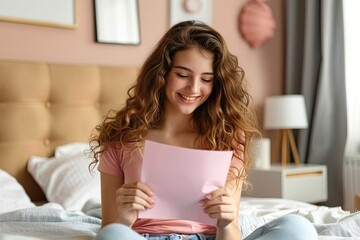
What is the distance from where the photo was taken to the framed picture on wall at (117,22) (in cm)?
326

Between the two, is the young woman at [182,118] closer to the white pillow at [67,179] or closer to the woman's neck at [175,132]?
the woman's neck at [175,132]

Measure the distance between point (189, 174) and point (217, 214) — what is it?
12 centimetres

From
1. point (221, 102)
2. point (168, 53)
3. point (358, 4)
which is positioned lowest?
point (221, 102)

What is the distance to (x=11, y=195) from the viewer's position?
8.32ft

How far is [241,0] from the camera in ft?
13.0

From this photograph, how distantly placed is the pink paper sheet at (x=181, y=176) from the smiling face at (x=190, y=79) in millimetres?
220

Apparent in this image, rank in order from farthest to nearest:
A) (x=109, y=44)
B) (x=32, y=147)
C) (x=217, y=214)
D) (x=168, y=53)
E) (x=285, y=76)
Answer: (x=285, y=76) → (x=109, y=44) → (x=32, y=147) → (x=168, y=53) → (x=217, y=214)

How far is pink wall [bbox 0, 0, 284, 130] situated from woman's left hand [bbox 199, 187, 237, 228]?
1.83 m

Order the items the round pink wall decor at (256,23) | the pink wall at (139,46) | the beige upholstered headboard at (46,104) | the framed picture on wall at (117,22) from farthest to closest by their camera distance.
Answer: the round pink wall decor at (256,23)
the framed picture on wall at (117,22)
the pink wall at (139,46)
the beige upholstered headboard at (46,104)

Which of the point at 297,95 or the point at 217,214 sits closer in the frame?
the point at 217,214

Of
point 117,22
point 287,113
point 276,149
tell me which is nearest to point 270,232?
point 117,22

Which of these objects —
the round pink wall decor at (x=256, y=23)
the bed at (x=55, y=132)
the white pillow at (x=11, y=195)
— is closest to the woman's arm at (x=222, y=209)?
the bed at (x=55, y=132)

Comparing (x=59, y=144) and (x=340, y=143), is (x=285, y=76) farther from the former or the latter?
(x=59, y=144)

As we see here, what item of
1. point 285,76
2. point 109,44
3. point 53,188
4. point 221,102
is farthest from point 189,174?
point 285,76
